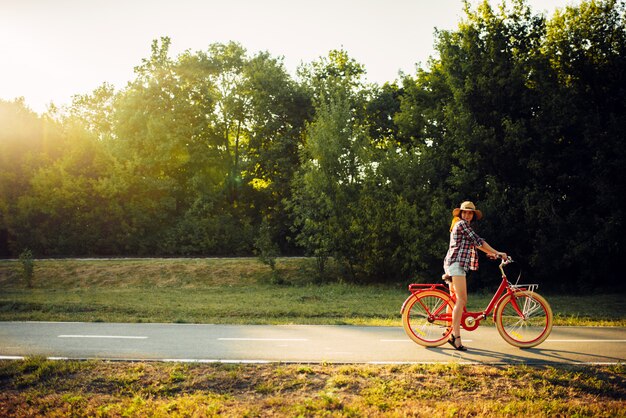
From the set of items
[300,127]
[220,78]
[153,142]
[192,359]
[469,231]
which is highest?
[220,78]

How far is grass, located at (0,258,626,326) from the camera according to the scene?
11.1m

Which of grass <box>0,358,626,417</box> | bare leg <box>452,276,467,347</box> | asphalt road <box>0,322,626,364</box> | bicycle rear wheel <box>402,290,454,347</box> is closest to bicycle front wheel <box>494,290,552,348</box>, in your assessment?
asphalt road <box>0,322,626,364</box>

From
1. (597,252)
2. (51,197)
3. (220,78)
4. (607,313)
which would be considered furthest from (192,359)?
(220,78)

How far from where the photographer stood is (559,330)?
29.7ft

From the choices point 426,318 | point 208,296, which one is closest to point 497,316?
point 426,318

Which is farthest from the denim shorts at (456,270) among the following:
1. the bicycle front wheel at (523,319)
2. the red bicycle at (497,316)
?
the bicycle front wheel at (523,319)

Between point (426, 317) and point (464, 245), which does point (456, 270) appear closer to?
point (464, 245)

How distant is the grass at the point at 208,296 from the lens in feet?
36.3

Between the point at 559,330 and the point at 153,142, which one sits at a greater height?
the point at 153,142

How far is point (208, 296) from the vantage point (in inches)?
644

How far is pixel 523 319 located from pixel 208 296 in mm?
11414

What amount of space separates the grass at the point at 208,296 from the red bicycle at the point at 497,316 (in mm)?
2223

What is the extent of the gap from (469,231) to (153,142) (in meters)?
27.0

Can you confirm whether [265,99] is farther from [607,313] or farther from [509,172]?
[607,313]
